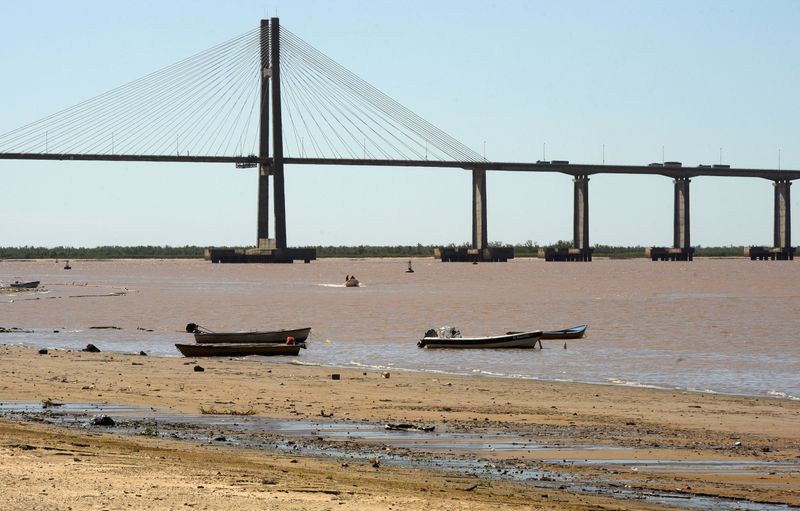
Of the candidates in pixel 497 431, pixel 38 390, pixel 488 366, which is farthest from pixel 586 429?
pixel 488 366

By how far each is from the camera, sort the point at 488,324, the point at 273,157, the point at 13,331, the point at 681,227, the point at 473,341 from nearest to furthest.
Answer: the point at 473,341, the point at 13,331, the point at 488,324, the point at 273,157, the point at 681,227

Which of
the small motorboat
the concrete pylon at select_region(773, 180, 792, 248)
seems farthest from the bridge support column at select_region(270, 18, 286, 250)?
the small motorboat

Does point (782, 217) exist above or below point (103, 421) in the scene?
above

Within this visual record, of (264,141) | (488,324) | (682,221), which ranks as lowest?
(488,324)

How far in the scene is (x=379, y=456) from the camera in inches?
504

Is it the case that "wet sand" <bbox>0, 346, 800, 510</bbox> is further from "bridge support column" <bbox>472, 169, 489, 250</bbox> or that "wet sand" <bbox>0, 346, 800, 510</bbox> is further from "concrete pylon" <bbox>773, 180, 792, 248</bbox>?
"concrete pylon" <bbox>773, 180, 792, 248</bbox>

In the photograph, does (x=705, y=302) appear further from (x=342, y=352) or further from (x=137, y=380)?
(x=137, y=380)

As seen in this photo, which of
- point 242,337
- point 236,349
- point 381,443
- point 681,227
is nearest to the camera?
point 381,443

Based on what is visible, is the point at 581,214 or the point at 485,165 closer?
the point at 485,165

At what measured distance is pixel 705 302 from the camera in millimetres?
67125

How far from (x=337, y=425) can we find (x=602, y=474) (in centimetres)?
A: 445

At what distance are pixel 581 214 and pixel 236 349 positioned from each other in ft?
454

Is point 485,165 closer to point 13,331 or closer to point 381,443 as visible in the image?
point 13,331

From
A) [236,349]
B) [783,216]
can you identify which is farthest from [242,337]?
[783,216]
